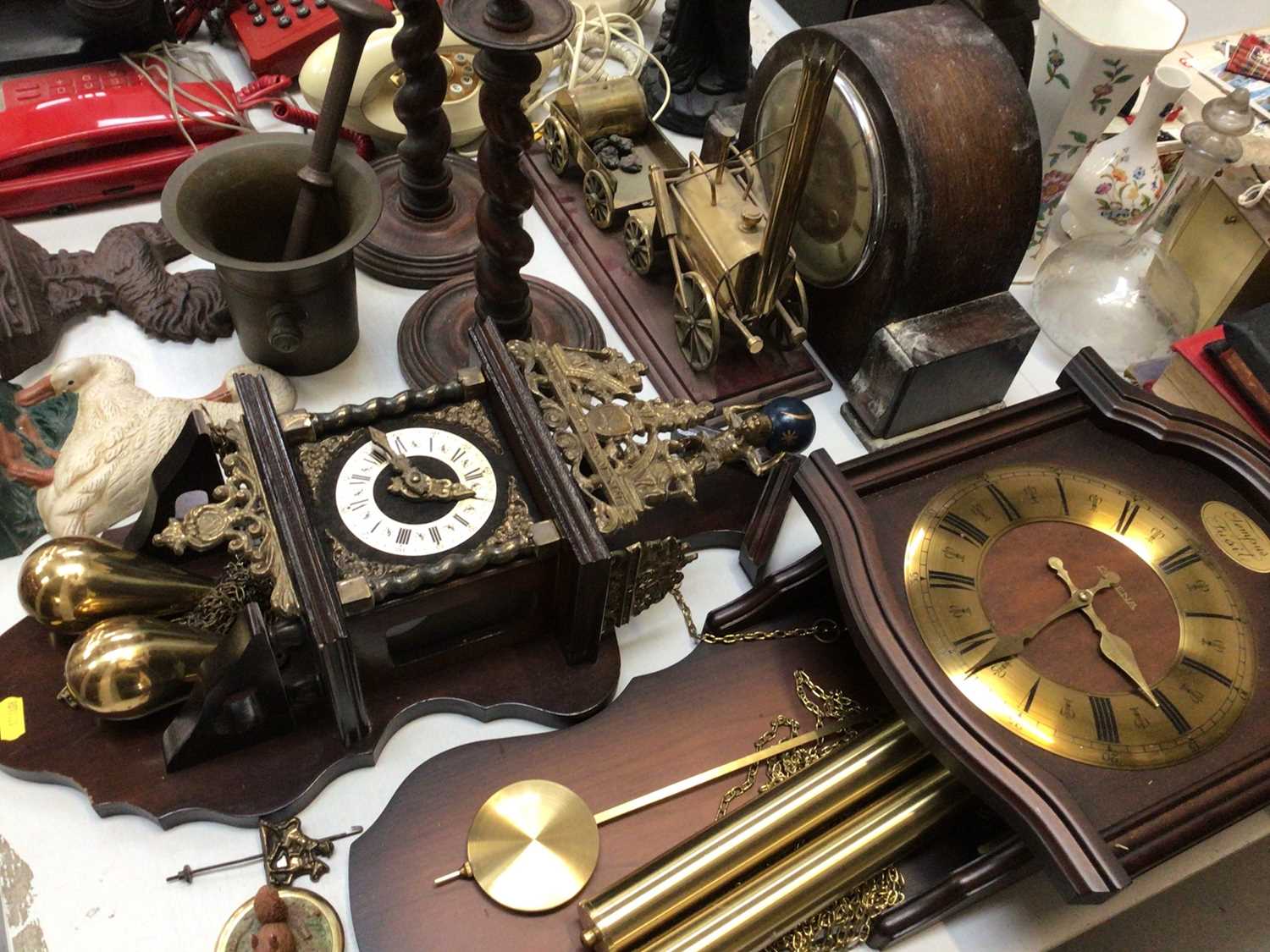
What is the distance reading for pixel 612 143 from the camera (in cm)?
151

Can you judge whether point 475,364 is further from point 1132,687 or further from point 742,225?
point 1132,687

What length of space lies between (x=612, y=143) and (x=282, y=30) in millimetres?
543

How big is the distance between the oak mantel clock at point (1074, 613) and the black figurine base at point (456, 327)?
1.55ft

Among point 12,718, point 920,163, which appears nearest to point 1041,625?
point 920,163

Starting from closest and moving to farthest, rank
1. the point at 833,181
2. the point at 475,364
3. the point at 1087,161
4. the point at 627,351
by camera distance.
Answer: the point at 475,364 < the point at 833,181 < the point at 627,351 < the point at 1087,161

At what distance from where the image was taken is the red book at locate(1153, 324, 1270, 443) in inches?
47.9

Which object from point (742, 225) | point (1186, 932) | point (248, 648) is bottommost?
point (1186, 932)

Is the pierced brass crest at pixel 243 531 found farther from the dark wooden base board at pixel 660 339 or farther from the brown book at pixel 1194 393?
the brown book at pixel 1194 393

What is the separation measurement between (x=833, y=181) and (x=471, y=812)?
830mm

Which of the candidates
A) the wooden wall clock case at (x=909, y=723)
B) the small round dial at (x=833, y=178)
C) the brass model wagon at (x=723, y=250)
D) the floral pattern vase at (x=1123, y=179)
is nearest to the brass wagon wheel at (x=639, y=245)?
the brass model wagon at (x=723, y=250)

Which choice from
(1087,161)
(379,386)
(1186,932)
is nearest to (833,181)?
(1087,161)

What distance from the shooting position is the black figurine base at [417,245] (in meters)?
1.43

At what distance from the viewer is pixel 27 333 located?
4.05 feet

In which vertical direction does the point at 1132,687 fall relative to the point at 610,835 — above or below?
above
